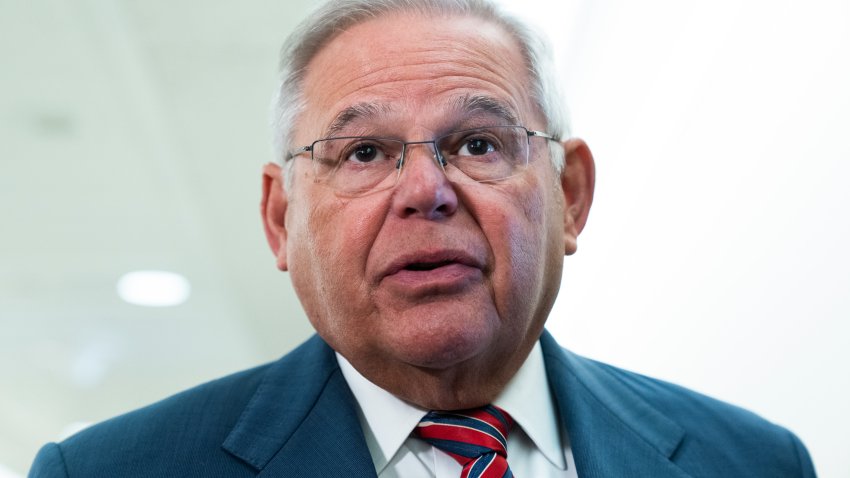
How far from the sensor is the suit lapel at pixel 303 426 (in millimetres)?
1518

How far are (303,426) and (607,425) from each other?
2.12 ft

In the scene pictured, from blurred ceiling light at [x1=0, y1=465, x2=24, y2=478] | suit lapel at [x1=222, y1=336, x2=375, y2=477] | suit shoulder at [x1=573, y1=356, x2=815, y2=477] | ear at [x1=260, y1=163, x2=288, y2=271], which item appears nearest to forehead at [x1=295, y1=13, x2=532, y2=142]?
ear at [x1=260, y1=163, x2=288, y2=271]

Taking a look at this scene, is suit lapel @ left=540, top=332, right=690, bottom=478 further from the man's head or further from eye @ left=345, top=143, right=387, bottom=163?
eye @ left=345, top=143, right=387, bottom=163

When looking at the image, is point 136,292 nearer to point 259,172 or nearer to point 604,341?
point 259,172

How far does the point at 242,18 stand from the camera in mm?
2566

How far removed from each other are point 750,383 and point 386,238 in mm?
1295

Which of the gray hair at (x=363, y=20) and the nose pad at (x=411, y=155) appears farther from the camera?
the gray hair at (x=363, y=20)

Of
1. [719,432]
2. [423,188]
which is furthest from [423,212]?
[719,432]

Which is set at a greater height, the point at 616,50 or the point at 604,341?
the point at 616,50

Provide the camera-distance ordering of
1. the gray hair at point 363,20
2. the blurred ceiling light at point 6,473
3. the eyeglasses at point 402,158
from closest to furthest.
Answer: the eyeglasses at point 402,158 < the gray hair at point 363,20 < the blurred ceiling light at point 6,473

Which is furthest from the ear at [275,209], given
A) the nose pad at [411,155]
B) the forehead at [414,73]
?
the nose pad at [411,155]

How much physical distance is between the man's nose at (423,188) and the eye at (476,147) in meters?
0.08

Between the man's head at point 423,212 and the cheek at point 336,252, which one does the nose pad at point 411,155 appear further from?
the cheek at point 336,252

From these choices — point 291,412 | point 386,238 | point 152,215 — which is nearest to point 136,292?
point 152,215
